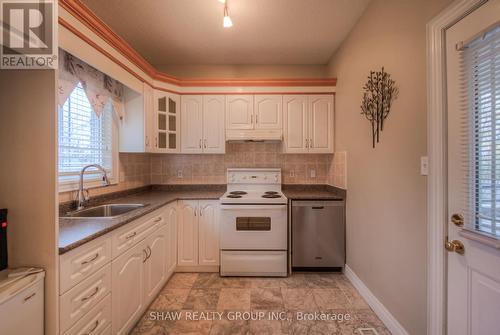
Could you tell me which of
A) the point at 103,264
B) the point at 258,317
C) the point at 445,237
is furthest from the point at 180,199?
the point at 445,237

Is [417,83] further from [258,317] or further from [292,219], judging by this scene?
[258,317]

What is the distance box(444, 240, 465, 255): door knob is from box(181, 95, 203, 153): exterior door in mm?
2461

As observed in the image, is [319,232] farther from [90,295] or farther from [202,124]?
[90,295]

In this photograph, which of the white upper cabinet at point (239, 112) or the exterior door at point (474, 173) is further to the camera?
the white upper cabinet at point (239, 112)

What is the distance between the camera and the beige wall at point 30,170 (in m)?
0.99

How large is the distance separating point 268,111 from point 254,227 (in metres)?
1.43

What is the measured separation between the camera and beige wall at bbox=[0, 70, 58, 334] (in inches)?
38.9

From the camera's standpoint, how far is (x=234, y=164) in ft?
10.3

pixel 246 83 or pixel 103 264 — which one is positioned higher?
pixel 246 83

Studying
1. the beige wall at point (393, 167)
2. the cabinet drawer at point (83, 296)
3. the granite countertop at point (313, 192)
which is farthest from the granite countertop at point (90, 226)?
the beige wall at point (393, 167)

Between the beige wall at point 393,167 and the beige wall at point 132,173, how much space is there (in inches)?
99.5

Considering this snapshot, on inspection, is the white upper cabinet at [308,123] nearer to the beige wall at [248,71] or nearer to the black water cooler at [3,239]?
the beige wall at [248,71]

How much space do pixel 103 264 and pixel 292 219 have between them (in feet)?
5.86

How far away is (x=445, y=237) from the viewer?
1.23m
